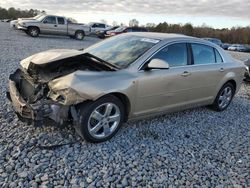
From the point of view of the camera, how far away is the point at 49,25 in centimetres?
2188

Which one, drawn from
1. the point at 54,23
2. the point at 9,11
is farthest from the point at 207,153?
the point at 9,11

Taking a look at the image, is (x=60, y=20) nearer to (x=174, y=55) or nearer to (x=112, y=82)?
(x=174, y=55)

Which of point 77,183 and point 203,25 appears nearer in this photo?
point 77,183

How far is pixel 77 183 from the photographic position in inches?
126

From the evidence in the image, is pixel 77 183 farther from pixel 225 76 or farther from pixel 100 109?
pixel 225 76

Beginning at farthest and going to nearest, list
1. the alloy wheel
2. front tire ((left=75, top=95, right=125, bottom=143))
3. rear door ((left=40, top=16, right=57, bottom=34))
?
rear door ((left=40, top=16, right=57, bottom=34))
the alloy wheel
front tire ((left=75, top=95, right=125, bottom=143))

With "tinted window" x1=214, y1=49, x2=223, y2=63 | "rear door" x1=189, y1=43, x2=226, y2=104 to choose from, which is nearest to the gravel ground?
"rear door" x1=189, y1=43, x2=226, y2=104

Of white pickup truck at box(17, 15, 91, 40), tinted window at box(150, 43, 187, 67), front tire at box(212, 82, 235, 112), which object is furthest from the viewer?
white pickup truck at box(17, 15, 91, 40)

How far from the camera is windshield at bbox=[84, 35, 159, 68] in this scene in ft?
15.0

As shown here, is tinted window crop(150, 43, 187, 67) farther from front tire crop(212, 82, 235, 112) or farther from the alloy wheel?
front tire crop(212, 82, 235, 112)

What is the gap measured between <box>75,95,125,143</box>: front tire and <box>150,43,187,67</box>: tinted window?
108 cm

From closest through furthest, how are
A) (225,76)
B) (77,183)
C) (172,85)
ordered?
(77,183) → (172,85) → (225,76)

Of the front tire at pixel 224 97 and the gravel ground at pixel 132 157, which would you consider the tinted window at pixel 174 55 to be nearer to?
the gravel ground at pixel 132 157

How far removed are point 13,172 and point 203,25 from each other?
68.7 m
